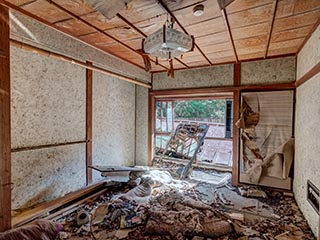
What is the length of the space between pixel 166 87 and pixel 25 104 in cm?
303

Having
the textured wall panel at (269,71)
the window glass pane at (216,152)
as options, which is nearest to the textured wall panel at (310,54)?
the textured wall panel at (269,71)

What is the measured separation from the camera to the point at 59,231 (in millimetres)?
2188

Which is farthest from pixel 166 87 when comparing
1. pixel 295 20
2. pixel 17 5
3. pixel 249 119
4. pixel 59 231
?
pixel 59 231

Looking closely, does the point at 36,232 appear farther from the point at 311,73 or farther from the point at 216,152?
the point at 216,152

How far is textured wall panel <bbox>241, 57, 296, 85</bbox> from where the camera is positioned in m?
3.53

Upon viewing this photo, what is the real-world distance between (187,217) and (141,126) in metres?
2.99

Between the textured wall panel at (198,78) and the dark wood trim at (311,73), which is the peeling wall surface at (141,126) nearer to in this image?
the textured wall panel at (198,78)

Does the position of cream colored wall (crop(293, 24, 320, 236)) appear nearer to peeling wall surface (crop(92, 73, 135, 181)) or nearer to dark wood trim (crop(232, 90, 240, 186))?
dark wood trim (crop(232, 90, 240, 186))

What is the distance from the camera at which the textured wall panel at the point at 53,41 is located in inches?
91.1

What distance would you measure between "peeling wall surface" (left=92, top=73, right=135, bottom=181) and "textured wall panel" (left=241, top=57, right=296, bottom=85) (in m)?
2.70

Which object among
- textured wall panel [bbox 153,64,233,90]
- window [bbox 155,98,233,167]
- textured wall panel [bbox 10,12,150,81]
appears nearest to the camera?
textured wall panel [bbox 10,12,150,81]

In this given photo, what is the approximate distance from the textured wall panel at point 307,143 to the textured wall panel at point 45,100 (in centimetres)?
342

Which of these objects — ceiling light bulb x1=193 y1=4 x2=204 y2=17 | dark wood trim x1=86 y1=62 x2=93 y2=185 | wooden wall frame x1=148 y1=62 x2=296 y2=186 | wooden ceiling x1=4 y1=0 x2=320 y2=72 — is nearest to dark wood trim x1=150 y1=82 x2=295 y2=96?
wooden wall frame x1=148 y1=62 x2=296 y2=186

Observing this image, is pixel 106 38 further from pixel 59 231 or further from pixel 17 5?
pixel 59 231
